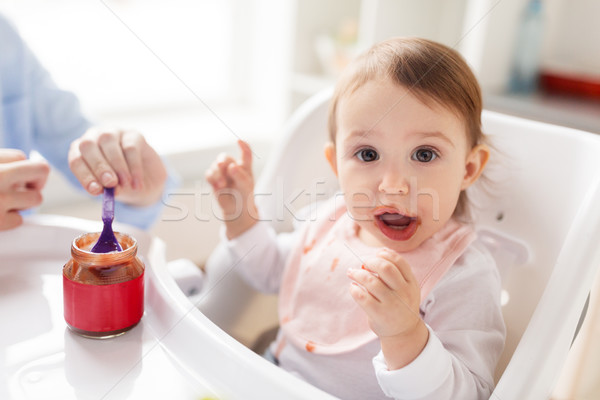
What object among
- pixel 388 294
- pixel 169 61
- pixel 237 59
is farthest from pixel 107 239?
pixel 237 59

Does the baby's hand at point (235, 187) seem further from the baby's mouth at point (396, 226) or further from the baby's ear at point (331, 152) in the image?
the baby's mouth at point (396, 226)

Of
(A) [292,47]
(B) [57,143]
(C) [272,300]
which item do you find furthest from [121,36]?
(C) [272,300]

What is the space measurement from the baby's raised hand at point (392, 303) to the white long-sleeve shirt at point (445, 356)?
14 mm

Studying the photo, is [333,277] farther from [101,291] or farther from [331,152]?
[101,291]

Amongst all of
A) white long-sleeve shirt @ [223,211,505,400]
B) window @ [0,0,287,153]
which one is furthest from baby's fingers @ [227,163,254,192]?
window @ [0,0,287,153]

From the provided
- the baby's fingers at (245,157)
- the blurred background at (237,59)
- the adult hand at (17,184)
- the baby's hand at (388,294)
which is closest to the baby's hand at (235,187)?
the baby's fingers at (245,157)

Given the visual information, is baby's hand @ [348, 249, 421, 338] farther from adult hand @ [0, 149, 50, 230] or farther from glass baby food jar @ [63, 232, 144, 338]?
adult hand @ [0, 149, 50, 230]

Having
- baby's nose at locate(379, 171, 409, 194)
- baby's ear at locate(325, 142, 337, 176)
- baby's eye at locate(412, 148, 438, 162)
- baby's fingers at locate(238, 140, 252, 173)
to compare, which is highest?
baby's eye at locate(412, 148, 438, 162)

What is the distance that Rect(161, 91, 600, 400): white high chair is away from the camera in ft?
1.85

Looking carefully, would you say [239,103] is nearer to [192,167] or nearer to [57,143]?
[192,167]

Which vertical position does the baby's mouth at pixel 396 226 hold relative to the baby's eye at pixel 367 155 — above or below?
below

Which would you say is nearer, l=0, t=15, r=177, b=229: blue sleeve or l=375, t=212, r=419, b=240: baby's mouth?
l=375, t=212, r=419, b=240: baby's mouth

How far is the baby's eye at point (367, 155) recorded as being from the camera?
27.7 inches

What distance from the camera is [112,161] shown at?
74cm
